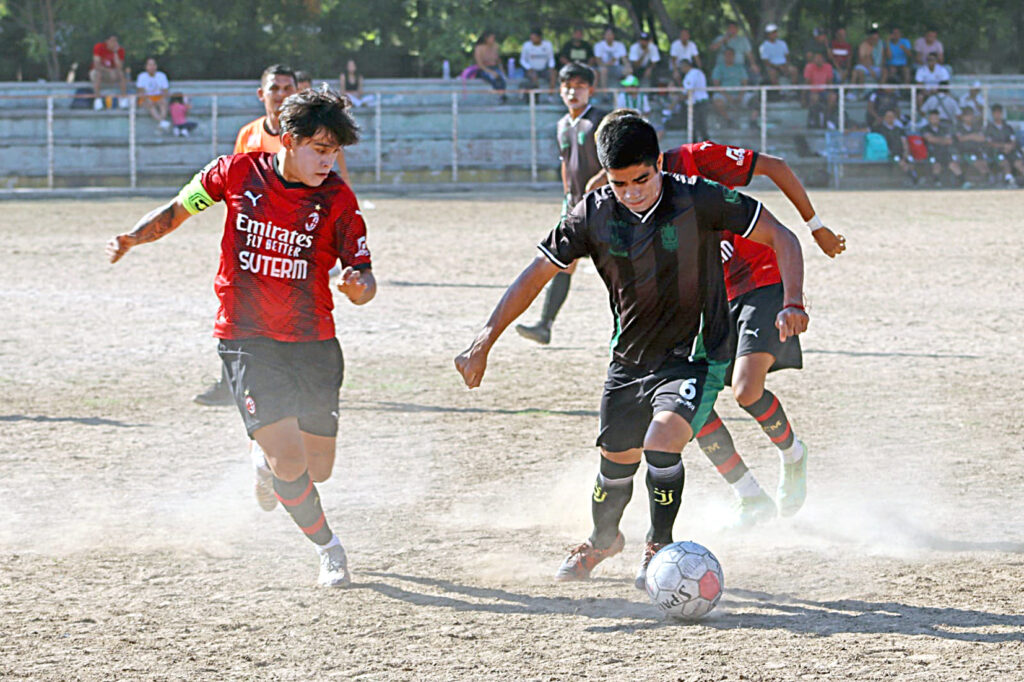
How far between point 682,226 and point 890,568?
162cm

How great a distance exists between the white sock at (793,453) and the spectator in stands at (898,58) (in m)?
23.6

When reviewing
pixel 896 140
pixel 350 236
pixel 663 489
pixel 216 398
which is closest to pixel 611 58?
pixel 896 140

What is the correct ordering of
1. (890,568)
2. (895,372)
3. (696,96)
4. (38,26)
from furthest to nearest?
(38,26)
(696,96)
(895,372)
(890,568)

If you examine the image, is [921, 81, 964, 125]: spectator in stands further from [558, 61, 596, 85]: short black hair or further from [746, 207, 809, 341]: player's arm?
[746, 207, 809, 341]: player's arm

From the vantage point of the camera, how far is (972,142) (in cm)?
2614

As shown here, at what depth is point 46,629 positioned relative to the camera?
4.87 metres

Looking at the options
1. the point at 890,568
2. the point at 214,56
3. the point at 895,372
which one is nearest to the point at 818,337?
the point at 895,372

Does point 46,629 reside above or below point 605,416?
below

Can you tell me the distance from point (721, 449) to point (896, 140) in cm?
2171

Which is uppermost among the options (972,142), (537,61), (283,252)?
(537,61)

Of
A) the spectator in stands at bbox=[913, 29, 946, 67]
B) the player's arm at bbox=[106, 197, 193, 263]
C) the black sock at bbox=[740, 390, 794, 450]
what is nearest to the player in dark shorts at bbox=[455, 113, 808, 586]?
the black sock at bbox=[740, 390, 794, 450]

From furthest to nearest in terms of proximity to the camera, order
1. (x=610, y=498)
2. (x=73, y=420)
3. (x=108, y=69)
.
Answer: (x=108, y=69), (x=73, y=420), (x=610, y=498)

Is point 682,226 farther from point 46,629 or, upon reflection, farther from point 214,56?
point 214,56

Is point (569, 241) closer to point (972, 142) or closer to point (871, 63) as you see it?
point (972, 142)
